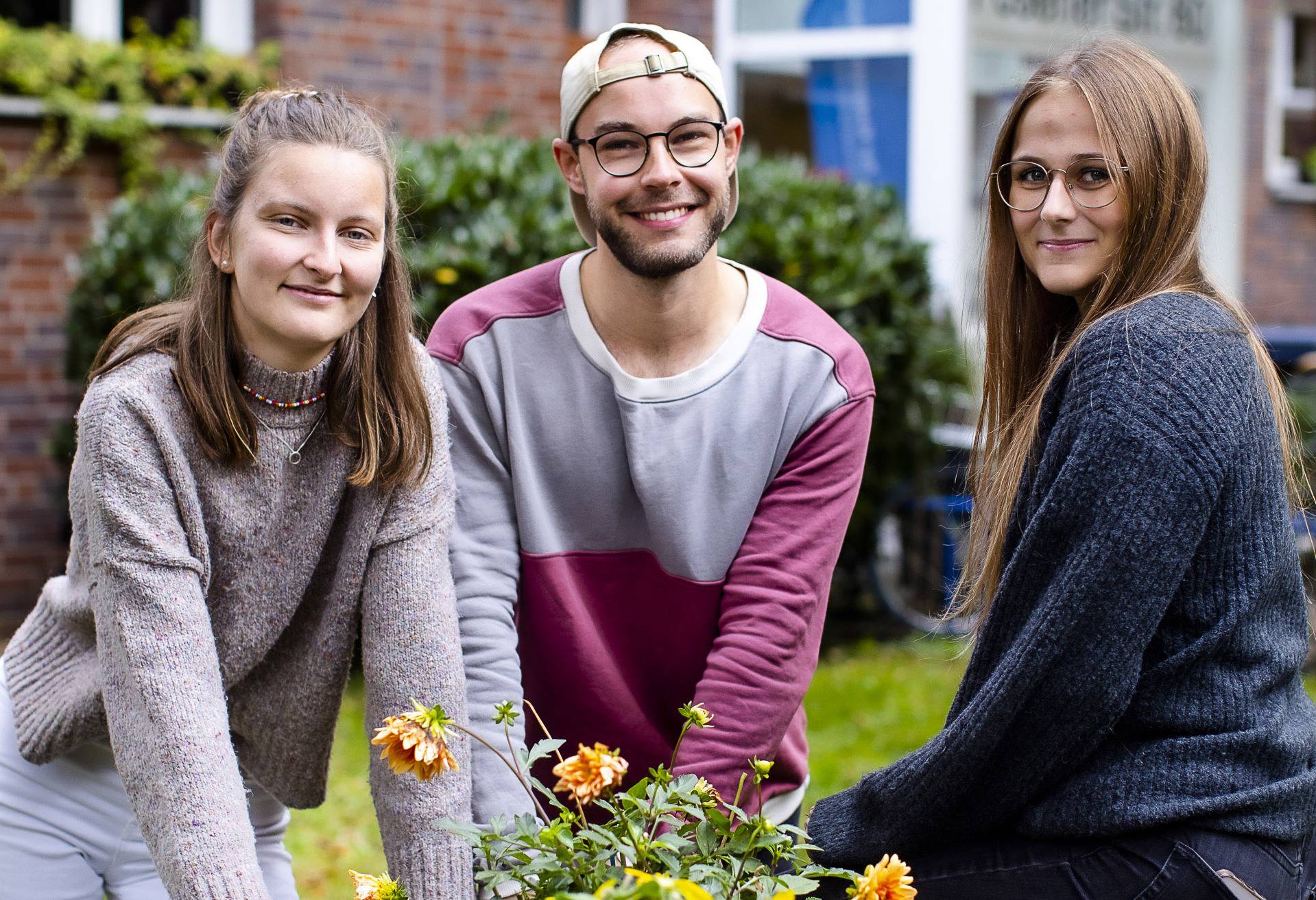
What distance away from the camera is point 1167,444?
186 centimetres

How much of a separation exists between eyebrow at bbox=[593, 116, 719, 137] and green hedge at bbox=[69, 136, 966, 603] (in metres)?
2.32

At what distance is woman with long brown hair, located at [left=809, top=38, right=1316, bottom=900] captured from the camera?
6.18 ft

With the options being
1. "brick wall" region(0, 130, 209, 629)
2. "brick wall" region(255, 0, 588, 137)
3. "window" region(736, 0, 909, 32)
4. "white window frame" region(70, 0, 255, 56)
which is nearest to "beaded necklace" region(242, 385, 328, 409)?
"brick wall" region(0, 130, 209, 629)

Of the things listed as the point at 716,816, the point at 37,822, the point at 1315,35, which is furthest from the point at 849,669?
the point at 1315,35

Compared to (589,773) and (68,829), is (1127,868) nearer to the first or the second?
(589,773)

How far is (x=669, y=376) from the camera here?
8.41 ft

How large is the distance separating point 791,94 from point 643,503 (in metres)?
6.72

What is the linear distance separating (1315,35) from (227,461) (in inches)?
455

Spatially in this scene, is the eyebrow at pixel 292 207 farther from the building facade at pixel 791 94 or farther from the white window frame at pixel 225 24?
the white window frame at pixel 225 24

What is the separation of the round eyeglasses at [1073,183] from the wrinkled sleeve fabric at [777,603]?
492mm

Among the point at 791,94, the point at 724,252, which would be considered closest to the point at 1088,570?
the point at 724,252

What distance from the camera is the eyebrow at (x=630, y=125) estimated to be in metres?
2.44

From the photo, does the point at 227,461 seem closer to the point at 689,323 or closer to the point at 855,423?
the point at 689,323

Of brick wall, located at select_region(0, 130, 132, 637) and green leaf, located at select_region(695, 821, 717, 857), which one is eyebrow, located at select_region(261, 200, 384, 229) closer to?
green leaf, located at select_region(695, 821, 717, 857)
